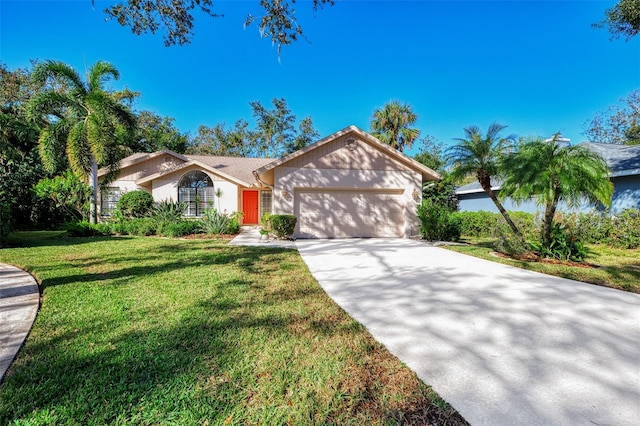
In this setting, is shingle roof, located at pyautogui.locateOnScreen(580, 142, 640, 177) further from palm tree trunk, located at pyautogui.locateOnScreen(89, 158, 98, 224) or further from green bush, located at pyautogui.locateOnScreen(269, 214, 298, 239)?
palm tree trunk, located at pyautogui.locateOnScreen(89, 158, 98, 224)

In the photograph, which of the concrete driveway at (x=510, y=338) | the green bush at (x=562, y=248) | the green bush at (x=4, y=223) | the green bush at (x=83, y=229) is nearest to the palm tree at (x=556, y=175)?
the green bush at (x=562, y=248)

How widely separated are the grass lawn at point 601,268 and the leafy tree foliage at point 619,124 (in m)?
22.0

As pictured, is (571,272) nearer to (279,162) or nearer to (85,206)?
(279,162)

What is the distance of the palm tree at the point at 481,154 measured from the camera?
8.38 meters

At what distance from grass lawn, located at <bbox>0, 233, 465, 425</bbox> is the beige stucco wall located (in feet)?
24.2

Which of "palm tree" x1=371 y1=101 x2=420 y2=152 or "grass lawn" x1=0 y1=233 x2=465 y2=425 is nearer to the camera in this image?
"grass lawn" x1=0 y1=233 x2=465 y2=425

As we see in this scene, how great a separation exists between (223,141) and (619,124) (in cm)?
3799

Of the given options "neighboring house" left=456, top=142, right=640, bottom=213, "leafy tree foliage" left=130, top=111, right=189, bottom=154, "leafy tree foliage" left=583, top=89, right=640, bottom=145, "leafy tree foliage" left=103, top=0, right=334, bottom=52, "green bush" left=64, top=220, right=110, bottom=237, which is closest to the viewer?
"leafy tree foliage" left=103, top=0, right=334, bottom=52

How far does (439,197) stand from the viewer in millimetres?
20500

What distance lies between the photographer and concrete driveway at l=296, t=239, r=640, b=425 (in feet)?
6.61

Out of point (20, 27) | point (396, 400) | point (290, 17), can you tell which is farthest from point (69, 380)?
point (20, 27)

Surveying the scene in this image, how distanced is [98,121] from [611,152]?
23.6 meters

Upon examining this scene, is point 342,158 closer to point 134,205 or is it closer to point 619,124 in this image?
point 134,205

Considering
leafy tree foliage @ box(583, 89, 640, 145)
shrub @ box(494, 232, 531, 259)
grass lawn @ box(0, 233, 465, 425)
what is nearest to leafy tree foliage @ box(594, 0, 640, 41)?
shrub @ box(494, 232, 531, 259)
